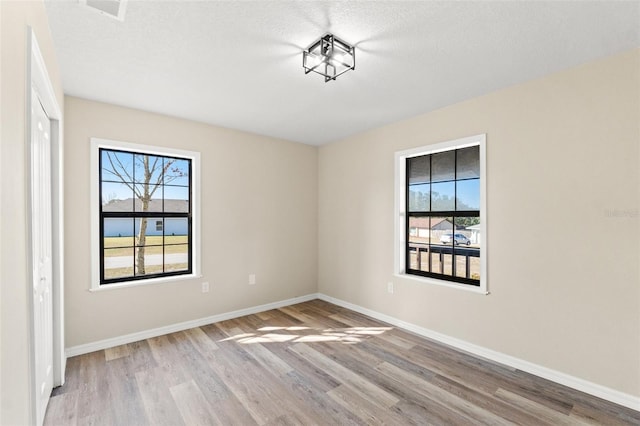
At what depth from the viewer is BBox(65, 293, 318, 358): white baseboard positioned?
9.46ft

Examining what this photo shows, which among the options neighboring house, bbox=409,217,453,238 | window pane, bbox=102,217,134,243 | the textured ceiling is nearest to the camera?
the textured ceiling

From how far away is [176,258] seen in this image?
3.58 m

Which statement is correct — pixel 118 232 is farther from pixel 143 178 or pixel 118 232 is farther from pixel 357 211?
pixel 357 211

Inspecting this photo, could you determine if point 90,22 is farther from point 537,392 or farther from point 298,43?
point 537,392

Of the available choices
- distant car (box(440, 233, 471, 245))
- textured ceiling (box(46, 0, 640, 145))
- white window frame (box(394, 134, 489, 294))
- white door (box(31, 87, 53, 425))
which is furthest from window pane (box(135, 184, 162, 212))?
distant car (box(440, 233, 471, 245))

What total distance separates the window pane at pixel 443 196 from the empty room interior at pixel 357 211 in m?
0.02

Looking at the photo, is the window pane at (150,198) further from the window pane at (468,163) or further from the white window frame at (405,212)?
the window pane at (468,163)

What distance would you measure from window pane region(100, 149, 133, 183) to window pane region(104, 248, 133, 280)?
2.53 feet

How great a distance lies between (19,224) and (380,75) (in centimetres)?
245

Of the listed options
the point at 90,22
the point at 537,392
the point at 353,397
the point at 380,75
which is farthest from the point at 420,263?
the point at 90,22

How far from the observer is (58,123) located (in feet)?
7.56

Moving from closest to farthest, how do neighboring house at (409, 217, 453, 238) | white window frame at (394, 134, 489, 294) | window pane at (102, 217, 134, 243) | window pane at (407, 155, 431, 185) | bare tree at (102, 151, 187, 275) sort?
white window frame at (394, 134, 489, 294)
window pane at (102, 217, 134, 243)
bare tree at (102, 151, 187, 275)
neighboring house at (409, 217, 453, 238)
window pane at (407, 155, 431, 185)

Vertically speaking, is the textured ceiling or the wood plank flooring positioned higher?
the textured ceiling

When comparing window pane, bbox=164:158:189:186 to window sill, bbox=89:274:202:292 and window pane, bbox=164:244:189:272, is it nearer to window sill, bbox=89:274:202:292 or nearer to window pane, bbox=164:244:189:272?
window pane, bbox=164:244:189:272
